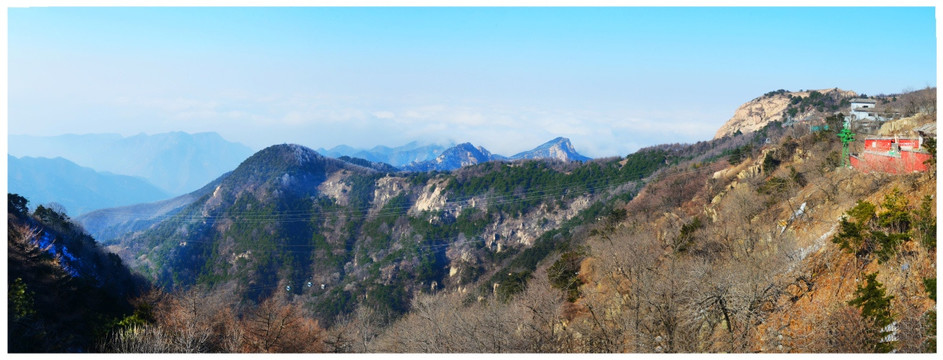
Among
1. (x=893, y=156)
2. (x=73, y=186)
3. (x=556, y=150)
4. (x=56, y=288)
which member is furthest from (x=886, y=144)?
(x=73, y=186)

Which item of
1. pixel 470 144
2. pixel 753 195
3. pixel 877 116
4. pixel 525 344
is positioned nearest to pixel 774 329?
pixel 525 344

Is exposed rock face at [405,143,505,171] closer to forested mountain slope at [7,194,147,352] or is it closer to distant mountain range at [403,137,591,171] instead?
distant mountain range at [403,137,591,171]

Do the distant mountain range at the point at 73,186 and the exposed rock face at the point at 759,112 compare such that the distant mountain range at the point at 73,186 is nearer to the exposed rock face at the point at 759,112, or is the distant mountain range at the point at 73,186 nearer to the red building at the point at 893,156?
the exposed rock face at the point at 759,112

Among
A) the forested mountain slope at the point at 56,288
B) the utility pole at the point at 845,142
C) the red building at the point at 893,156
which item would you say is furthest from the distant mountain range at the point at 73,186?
the red building at the point at 893,156

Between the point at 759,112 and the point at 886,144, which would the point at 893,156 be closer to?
the point at 886,144

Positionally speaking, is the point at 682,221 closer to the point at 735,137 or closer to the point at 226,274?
the point at 735,137

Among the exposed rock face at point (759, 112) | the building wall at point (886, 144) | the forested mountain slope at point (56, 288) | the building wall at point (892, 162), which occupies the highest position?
the exposed rock face at point (759, 112)
